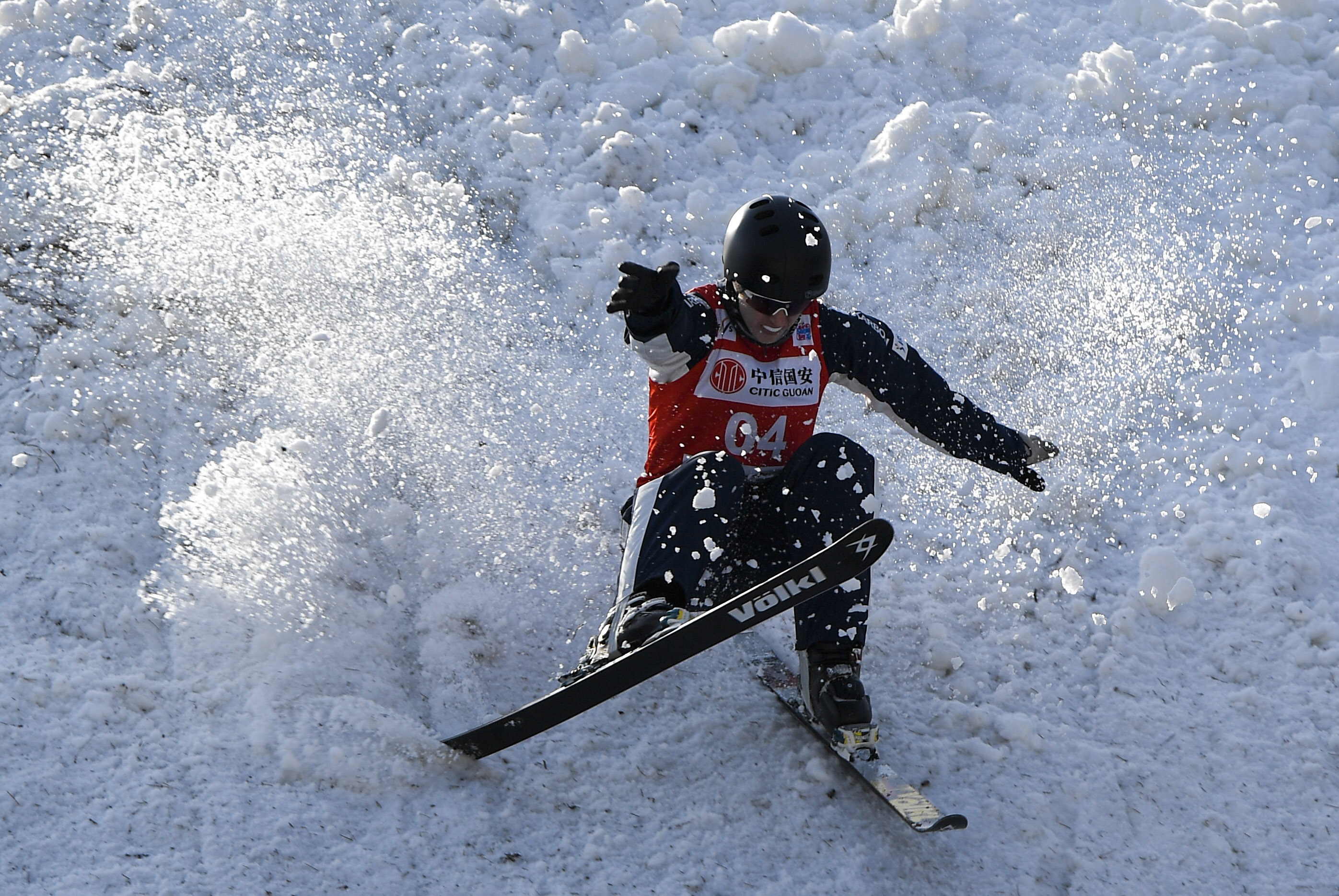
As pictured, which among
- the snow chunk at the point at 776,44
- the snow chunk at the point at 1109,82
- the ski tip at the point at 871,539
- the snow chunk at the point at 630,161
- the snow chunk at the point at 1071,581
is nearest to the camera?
the ski tip at the point at 871,539

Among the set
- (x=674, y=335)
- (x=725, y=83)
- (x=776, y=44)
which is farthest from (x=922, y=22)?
(x=674, y=335)

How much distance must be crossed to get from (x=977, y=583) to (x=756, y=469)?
1.16 meters

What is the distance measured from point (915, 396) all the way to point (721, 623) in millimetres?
1227

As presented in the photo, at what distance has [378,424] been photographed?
4.16 metres

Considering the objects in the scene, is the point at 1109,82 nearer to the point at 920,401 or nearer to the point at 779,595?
the point at 920,401

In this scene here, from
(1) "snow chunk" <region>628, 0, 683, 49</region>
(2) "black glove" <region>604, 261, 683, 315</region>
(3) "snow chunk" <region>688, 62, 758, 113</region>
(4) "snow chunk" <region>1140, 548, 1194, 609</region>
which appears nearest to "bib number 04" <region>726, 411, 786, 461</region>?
(2) "black glove" <region>604, 261, 683, 315</region>

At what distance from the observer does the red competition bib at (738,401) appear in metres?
3.26

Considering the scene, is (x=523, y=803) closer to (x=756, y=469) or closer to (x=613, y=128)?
(x=756, y=469)

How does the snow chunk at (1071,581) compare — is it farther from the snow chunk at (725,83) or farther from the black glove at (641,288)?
the snow chunk at (725,83)

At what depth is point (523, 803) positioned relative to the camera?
299 cm

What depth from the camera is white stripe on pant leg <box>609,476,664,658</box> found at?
2912mm

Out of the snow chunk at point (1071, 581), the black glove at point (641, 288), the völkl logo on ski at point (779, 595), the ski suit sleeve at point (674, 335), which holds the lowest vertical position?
the snow chunk at point (1071, 581)

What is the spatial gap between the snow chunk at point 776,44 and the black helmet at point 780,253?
9.88 feet

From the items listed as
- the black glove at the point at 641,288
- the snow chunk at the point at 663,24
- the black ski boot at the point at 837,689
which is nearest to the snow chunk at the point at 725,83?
the snow chunk at the point at 663,24
